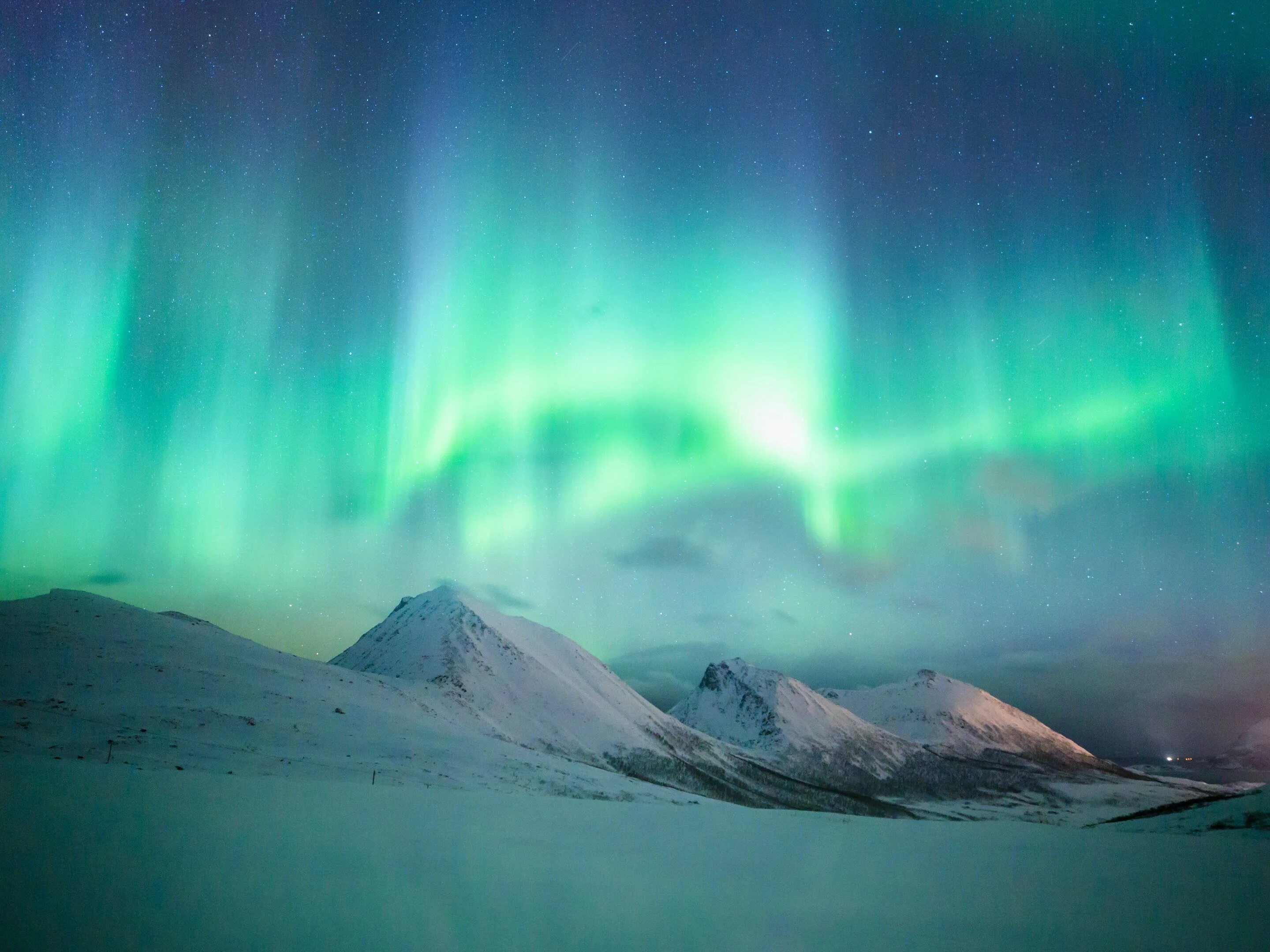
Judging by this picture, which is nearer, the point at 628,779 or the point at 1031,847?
the point at 1031,847

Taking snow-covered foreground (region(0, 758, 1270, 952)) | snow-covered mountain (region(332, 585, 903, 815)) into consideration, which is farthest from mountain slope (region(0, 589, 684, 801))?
snow-covered mountain (region(332, 585, 903, 815))

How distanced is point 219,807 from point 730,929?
15334 mm

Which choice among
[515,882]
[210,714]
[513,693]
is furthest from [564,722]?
[515,882]

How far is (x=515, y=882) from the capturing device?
1538 centimetres

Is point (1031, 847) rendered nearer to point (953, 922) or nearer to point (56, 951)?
point (953, 922)

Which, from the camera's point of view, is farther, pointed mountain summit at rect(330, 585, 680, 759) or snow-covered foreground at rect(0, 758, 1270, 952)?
pointed mountain summit at rect(330, 585, 680, 759)

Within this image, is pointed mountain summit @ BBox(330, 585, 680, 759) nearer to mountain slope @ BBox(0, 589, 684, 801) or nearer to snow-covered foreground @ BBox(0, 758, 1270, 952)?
mountain slope @ BBox(0, 589, 684, 801)

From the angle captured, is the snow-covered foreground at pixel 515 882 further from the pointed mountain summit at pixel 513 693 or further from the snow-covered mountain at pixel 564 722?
the pointed mountain summit at pixel 513 693

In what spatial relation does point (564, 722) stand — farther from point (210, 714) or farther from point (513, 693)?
point (210, 714)

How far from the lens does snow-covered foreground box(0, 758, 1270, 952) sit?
1223cm

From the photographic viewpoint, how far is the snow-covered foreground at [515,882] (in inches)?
481

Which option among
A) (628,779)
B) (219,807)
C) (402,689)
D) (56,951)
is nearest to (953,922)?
(56,951)

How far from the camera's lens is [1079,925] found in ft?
50.5

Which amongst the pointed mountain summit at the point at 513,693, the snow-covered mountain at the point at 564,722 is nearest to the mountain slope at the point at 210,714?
the snow-covered mountain at the point at 564,722
